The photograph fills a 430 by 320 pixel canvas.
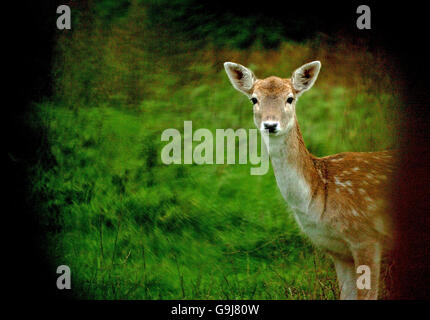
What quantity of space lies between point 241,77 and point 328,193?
1053mm

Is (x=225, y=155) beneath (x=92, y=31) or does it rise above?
beneath

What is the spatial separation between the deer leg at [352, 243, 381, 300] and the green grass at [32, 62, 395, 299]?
2.38 feet

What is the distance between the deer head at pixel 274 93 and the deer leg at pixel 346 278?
3.32 ft

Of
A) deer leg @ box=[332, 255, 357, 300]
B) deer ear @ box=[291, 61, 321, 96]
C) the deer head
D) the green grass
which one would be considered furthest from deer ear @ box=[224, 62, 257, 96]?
deer leg @ box=[332, 255, 357, 300]

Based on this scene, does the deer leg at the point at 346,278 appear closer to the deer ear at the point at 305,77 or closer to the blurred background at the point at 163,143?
the blurred background at the point at 163,143

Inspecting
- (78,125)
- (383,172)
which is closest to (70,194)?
(78,125)

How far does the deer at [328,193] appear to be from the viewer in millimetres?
4086

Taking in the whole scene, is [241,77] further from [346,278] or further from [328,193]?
[346,278]

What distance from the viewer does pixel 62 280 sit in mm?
4906

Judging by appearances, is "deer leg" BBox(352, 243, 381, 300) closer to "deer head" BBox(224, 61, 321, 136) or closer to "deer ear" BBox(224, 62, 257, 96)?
"deer head" BBox(224, 61, 321, 136)

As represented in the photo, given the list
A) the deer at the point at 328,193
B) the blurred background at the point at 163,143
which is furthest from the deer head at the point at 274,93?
the blurred background at the point at 163,143
